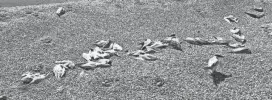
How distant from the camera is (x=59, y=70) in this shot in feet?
61.2

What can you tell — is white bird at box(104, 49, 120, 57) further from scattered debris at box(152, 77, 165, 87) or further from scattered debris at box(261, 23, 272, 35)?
scattered debris at box(261, 23, 272, 35)

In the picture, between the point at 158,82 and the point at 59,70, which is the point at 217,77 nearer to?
the point at 158,82

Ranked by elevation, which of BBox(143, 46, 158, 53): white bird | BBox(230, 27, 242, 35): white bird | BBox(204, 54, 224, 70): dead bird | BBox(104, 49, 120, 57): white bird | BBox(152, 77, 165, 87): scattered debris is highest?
BBox(104, 49, 120, 57): white bird

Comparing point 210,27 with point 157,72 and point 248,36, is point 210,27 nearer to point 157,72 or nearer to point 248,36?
point 248,36

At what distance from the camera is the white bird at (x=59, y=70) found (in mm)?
18375

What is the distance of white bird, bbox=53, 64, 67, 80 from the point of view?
723 inches

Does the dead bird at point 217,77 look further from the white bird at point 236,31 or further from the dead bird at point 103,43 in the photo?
the dead bird at point 103,43

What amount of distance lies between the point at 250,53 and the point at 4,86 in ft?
52.6

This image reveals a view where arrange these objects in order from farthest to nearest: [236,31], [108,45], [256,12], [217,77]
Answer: [256,12]
[236,31]
[108,45]
[217,77]

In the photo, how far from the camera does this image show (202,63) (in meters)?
19.8

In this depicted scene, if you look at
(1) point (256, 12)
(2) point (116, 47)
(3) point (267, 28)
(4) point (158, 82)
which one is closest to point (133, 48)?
(2) point (116, 47)

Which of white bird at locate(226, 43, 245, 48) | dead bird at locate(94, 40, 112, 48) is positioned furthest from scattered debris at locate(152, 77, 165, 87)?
white bird at locate(226, 43, 245, 48)

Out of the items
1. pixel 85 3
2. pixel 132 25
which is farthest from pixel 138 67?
pixel 85 3

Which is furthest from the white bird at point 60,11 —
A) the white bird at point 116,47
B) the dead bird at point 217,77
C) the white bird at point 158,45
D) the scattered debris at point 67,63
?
the dead bird at point 217,77
